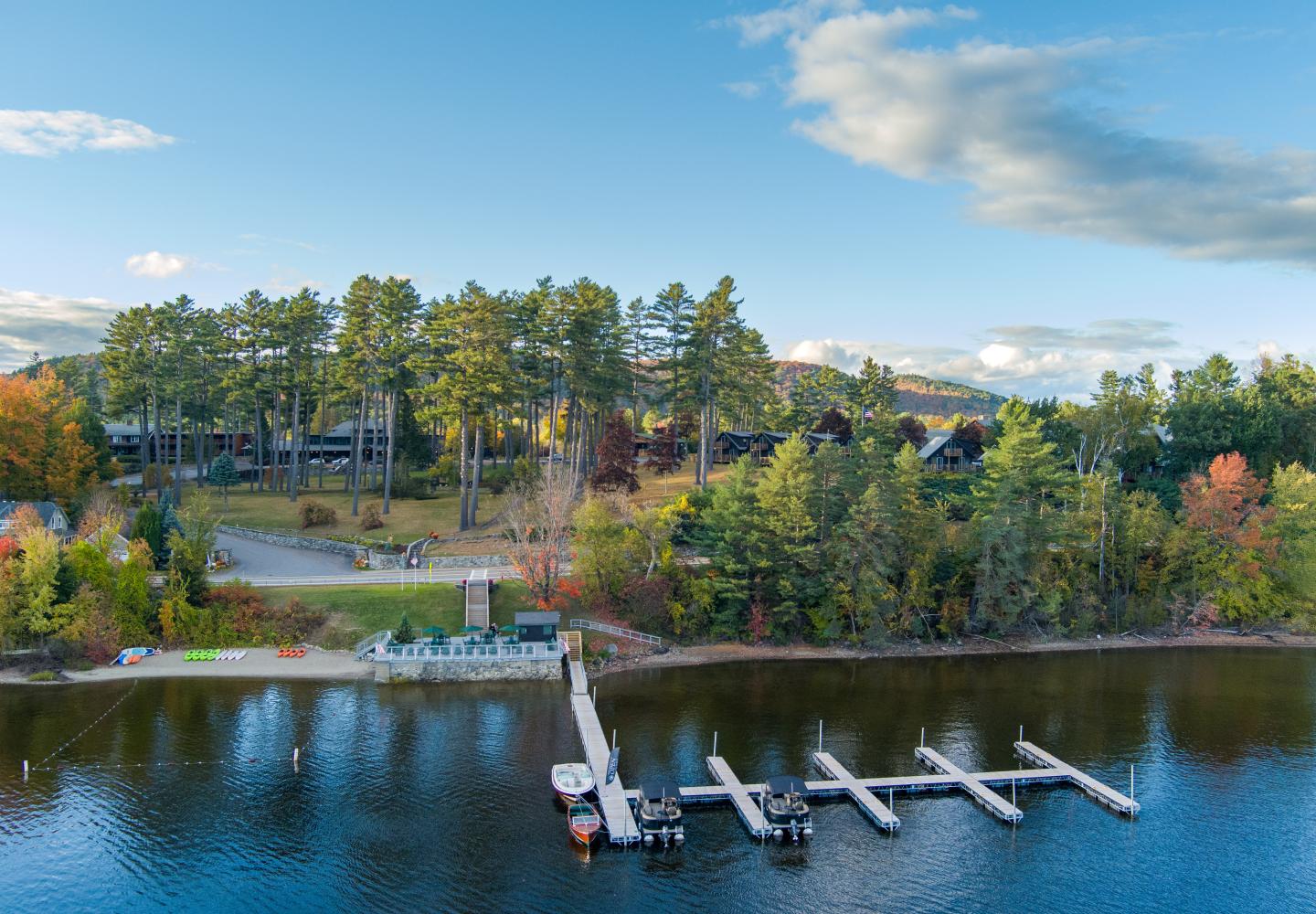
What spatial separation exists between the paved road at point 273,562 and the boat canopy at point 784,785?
1533 inches

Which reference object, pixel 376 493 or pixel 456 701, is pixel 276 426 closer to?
pixel 376 493

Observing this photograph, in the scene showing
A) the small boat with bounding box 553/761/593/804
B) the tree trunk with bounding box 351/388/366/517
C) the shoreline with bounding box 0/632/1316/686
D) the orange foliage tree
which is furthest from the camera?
the tree trunk with bounding box 351/388/366/517

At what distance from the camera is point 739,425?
12175 cm

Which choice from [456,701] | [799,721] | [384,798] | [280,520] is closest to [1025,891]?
[799,721]

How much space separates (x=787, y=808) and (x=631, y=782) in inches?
272

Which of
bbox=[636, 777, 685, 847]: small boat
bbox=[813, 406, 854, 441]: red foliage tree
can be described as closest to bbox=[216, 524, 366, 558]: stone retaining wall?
bbox=[636, 777, 685, 847]: small boat

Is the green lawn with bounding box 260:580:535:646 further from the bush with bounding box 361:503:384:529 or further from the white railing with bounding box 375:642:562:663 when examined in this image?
the bush with bounding box 361:503:384:529

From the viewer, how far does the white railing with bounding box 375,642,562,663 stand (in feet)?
150

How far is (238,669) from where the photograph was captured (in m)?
46.0

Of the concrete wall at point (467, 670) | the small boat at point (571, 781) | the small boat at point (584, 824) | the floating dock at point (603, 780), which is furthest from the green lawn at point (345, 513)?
Result: the small boat at point (584, 824)

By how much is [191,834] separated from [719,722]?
78.1 ft

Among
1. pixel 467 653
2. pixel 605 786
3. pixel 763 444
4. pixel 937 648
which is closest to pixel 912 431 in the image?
pixel 763 444

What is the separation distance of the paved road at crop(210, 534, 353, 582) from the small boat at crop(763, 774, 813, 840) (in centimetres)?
3915

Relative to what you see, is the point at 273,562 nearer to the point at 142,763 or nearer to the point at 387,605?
the point at 387,605
